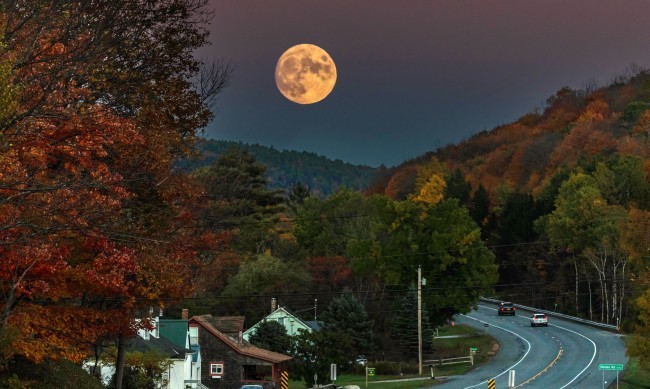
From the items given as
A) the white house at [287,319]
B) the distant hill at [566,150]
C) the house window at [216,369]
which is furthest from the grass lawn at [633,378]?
the distant hill at [566,150]

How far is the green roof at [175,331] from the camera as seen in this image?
58781 mm

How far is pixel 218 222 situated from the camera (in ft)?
95.7

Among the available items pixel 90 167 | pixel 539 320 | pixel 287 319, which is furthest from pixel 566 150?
pixel 90 167

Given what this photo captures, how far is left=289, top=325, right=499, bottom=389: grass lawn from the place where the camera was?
68062 millimetres

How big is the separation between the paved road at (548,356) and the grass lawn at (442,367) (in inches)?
45.4

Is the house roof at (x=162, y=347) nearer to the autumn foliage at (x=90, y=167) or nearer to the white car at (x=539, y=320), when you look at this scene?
the autumn foliage at (x=90, y=167)

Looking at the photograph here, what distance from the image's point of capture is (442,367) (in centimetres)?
7631

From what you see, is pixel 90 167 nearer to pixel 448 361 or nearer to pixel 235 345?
pixel 235 345

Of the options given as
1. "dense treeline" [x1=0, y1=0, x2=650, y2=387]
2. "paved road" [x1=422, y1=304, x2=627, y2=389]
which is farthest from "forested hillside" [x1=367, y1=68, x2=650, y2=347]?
"paved road" [x1=422, y1=304, x2=627, y2=389]

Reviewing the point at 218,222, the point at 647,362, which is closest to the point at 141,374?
the point at 218,222

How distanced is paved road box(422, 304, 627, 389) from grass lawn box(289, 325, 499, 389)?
1153 millimetres

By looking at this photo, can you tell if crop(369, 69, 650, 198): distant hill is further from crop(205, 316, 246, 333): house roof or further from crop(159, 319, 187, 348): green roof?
crop(159, 319, 187, 348): green roof

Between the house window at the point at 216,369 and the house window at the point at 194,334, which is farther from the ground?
the house window at the point at 194,334

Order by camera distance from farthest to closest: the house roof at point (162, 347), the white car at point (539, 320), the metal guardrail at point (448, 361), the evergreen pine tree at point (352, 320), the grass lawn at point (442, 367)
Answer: the white car at point (539, 320) < the evergreen pine tree at point (352, 320) < the metal guardrail at point (448, 361) < the grass lawn at point (442, 367) < the house roof at point (162, 347)
